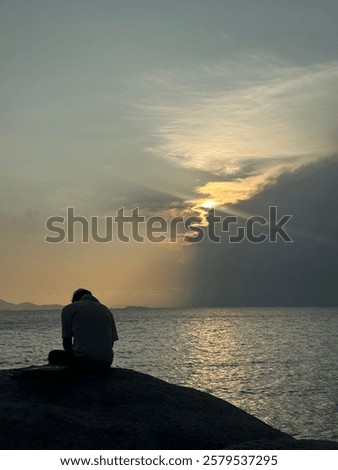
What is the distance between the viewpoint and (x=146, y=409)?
1132 centimetres

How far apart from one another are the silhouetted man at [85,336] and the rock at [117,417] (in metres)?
0.40

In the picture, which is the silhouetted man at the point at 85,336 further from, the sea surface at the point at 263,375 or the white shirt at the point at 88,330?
the sea surface at the point at 263,375

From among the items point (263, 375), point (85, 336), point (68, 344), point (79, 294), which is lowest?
point (263, 375)

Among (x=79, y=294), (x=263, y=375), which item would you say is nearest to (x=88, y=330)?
(x=79, y=294)

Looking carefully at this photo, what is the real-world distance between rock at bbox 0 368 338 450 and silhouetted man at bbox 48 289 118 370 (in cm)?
40

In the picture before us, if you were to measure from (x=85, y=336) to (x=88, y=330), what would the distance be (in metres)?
0.15

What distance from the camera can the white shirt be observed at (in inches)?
483

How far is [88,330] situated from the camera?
40.5 feet

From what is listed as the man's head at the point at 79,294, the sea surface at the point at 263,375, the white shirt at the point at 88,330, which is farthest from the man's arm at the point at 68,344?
the sea surface at the point at 263,375

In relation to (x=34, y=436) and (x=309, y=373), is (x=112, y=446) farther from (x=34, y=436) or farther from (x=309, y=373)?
(x=309, y=373)

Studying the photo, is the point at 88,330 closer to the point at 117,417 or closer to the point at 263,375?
the point at 117,417

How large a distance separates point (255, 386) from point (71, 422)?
29.5m

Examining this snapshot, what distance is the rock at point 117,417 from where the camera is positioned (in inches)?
390

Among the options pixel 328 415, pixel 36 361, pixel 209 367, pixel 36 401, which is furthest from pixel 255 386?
pixel 36 401
